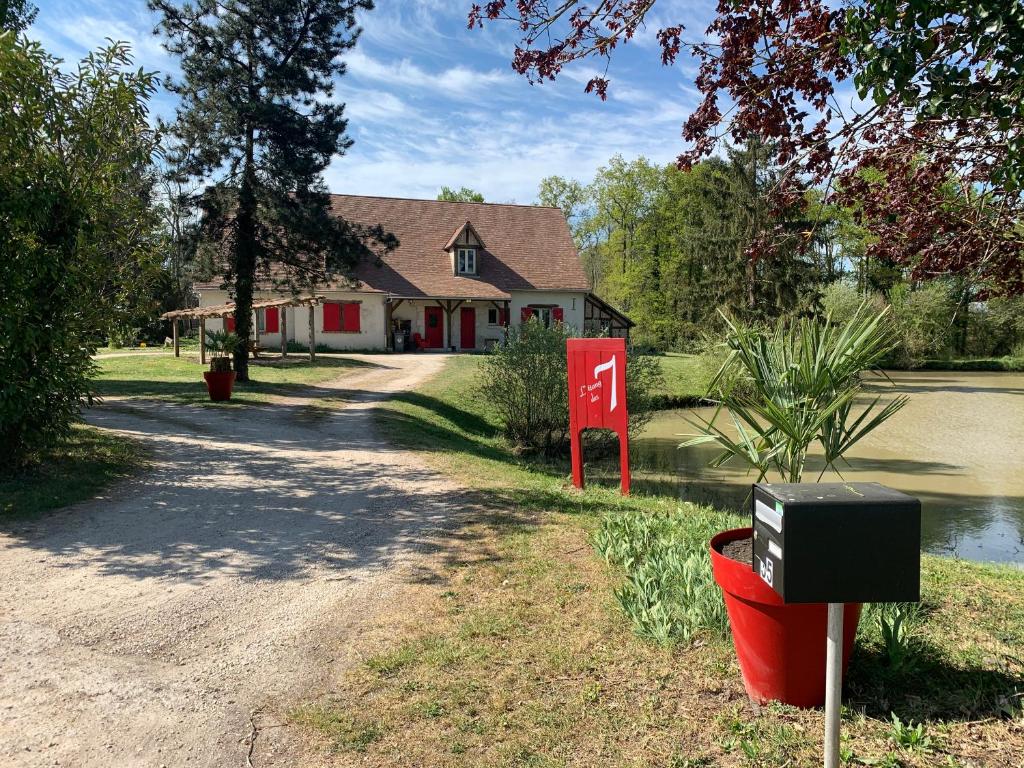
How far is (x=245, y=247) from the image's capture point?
16156mm

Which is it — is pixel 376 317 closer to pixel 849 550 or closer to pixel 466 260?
pixel 466 260

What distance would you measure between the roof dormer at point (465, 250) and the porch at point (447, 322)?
6.43 ft

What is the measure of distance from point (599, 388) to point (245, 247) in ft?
35.4

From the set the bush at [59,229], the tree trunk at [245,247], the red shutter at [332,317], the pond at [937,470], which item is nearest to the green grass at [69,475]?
the bush at [59,229]

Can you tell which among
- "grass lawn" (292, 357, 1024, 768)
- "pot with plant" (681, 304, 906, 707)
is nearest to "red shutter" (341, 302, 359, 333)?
"grass lawn" (292, 357, 1024, 768)

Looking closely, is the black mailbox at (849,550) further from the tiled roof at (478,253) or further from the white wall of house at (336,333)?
the tiled roof at (478,253)

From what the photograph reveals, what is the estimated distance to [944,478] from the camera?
44.2 feet

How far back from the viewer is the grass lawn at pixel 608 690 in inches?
125

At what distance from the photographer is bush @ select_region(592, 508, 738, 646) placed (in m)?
4.26

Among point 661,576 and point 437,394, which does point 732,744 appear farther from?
point 437,394

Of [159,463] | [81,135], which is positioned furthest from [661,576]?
[81,135]

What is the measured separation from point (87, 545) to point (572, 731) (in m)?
4.67

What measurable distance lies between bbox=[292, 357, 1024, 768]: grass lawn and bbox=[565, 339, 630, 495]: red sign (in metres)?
3.03

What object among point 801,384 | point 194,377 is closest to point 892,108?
point 801,384
